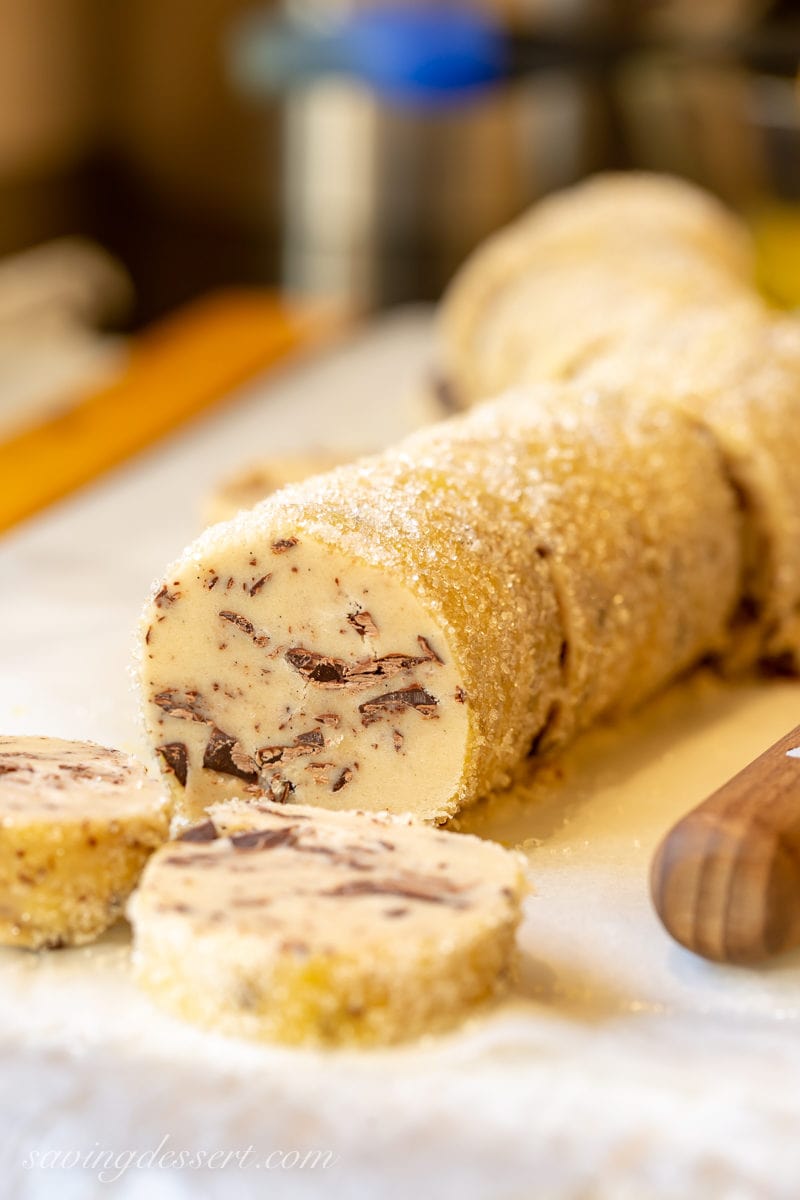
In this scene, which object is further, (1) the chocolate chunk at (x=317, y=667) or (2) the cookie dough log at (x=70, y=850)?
(1) the chocolate chunk at (x=317, y=667)

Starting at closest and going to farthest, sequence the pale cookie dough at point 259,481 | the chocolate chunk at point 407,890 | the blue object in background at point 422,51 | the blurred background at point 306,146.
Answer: the chocolate chunk at point 407,890, the pale cookie dough at point 259,481, the blurred background at point 306,146, the blue object in background at point 422,51

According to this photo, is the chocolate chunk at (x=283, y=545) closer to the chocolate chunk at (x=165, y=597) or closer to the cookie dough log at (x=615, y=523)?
the chocolate chunk at (x=165, y=597)

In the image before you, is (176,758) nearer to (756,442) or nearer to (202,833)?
(202,833)

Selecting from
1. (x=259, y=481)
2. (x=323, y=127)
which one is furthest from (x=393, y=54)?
(x=259, y=481)

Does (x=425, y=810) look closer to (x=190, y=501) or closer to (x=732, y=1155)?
(x=732, y=1155)

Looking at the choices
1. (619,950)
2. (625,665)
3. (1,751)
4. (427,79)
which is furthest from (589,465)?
(427,79)

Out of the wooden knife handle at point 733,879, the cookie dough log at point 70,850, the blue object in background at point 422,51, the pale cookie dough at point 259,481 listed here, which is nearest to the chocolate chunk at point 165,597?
the cookie dough log at point 70,850
